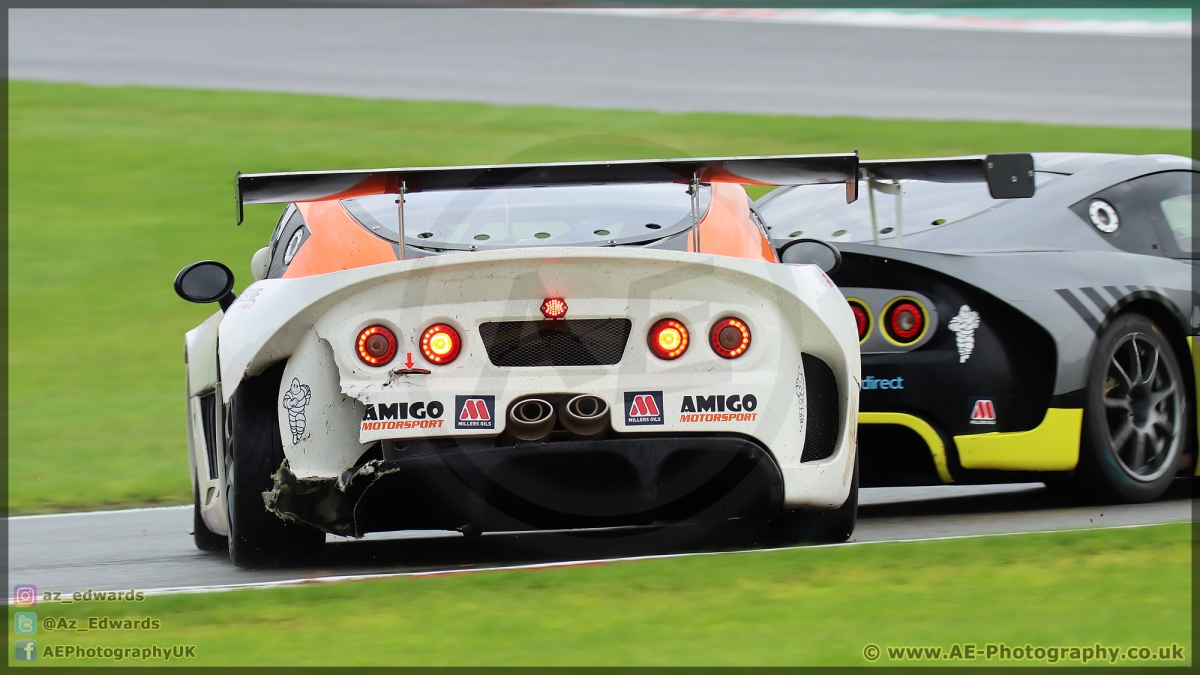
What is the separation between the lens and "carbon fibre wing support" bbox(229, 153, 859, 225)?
4.82m

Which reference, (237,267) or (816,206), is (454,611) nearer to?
(816,206)

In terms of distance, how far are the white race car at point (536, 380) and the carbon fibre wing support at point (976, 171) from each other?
0.68ft

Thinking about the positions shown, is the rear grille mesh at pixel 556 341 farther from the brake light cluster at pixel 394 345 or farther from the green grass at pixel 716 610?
the green grass at pixel 716 610

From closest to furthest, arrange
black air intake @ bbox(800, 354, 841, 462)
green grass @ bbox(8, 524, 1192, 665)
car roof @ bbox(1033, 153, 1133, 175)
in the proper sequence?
green grass @ bbox(8, 524, 1192, 665), black air intake @ bbox(800, 354, 841, 462), car roof @ bbox(1033, 153, 1133, 175)

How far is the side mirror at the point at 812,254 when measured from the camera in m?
5.82

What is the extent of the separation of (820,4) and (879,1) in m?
0.91

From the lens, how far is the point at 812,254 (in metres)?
5.86

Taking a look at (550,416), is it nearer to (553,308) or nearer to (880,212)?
(553,308)

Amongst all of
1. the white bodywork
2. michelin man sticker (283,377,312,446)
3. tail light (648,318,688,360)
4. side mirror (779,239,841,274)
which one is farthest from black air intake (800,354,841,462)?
michelin man sticker (283,377,312,446)

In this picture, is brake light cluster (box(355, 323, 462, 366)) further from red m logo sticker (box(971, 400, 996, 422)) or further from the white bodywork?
red m logo sticker (box(971, 400, 996, 422))

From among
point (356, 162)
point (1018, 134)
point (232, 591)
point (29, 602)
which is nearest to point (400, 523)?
point (232, 591)

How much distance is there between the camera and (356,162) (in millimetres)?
17875

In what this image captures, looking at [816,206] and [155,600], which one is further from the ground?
[816,206]

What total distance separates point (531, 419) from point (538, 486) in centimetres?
23
